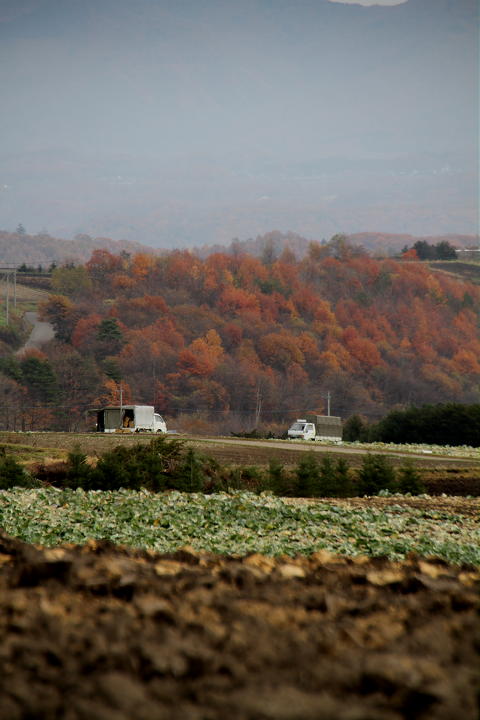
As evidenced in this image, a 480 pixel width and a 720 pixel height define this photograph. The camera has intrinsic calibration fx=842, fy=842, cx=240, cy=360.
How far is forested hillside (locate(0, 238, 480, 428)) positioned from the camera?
7331 centimetres

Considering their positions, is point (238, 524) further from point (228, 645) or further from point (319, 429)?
point (319, 429)

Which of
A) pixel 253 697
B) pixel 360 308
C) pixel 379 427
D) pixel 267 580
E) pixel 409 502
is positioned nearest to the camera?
pixel 253 697

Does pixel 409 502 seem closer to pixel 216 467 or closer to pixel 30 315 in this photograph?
pixel 216 467

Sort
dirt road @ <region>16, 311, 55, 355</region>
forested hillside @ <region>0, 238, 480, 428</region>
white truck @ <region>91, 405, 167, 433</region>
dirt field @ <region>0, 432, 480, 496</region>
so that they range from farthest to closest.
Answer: dirt road @ <region>16, 311, 55, 355</region> → forested hillside @ <region>0, 238, 480, 428</region> → white truck @ <region>91, 405, 167, 433</region> → dirt field @ <region>0, 432, 480, 496</region>

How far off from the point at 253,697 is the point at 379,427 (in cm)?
3968

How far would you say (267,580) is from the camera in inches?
156

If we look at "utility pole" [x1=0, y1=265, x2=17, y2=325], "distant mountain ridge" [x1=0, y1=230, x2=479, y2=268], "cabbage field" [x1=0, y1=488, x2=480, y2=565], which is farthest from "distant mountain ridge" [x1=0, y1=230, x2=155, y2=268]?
"cabbage field" [x1=0, y1=488, x2=480, y2=565]

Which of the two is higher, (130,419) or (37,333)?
(37,333)

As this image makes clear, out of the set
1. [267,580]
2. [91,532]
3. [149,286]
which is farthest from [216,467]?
[149,286]

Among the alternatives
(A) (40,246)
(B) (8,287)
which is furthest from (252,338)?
(A) (40,246)

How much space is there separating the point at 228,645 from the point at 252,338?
83328 mm

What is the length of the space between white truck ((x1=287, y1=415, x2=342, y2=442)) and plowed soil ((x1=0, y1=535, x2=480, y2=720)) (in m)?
41.9

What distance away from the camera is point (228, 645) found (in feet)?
8.79

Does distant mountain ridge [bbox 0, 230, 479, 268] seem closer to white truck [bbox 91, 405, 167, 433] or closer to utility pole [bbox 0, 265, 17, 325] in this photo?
utility pole [bbox 0, 265, 17, 325]
